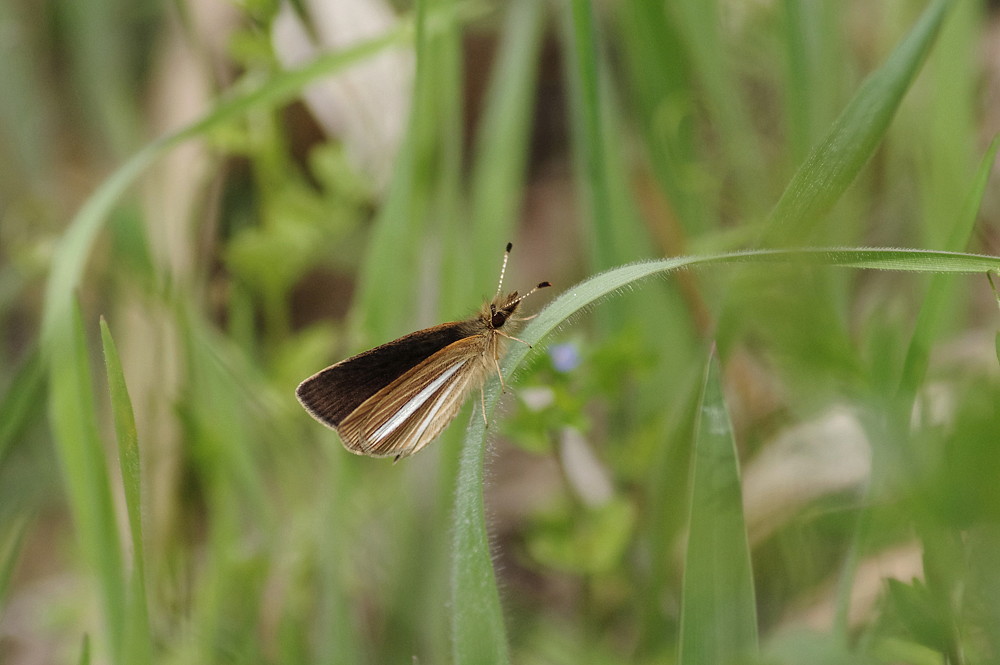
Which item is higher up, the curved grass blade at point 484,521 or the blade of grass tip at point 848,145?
the blade of grass tip at point 848,145

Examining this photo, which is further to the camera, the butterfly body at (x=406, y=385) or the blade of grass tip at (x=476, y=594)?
the butterfly body at (x=406, y=385)

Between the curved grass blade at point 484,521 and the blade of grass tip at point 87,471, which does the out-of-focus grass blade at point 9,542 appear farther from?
the curved grass blade at point 484,521

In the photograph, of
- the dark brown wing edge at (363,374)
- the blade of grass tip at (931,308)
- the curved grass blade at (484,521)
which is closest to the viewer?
the curved grass blade at (484,521)

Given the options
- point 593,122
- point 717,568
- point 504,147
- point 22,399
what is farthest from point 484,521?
point 504,147

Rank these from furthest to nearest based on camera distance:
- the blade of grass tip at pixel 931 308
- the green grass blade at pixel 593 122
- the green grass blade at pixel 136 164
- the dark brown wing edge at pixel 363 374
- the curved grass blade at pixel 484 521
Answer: the green grass blade at pixel 136 164, the green grass blade at pixel 593 122, the dark brown wing edge at pixel 363 374, the blade of grass tip at pixel 931 308, the curved grass blade at pixel 484 521

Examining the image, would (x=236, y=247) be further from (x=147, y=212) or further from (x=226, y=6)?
(x=226, y=6)

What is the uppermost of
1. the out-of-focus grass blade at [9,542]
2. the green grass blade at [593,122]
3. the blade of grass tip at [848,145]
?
the green grass blade at [593,122]

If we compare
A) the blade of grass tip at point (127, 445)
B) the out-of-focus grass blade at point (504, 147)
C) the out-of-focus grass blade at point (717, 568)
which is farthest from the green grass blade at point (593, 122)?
the blade of grass tip at point (127, 445)
